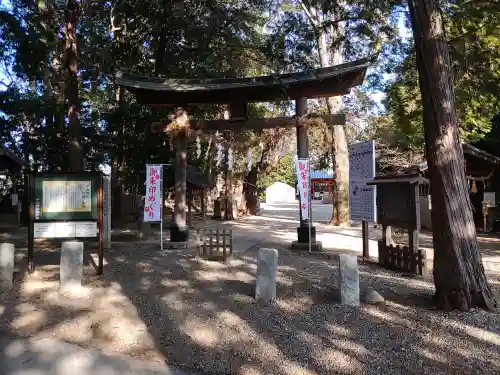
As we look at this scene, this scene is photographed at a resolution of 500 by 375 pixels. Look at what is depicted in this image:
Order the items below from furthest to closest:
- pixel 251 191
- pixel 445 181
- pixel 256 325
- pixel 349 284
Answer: pixel 251 191 < pixel 349 284 < pixel 445 181 < pixel 256 325

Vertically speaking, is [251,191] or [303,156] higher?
[303,156]

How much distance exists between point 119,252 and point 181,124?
3.68 metres

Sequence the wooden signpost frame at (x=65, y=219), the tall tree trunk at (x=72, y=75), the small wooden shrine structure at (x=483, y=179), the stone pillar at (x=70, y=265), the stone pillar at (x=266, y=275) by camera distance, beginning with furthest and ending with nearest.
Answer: the small wooden shrine structure at (x=483, y=179) → the tall tree trunk at (x=72, y=75) → the wooden signpost frame at (x=65, y=219) → the stone pillar at (x=70, y=265) → the stone pillar at (x=266, y=275)

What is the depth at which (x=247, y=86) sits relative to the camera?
11.2m

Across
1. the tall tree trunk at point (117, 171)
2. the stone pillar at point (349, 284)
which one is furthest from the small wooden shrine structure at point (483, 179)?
the tall tree trunk at point (117, 171)

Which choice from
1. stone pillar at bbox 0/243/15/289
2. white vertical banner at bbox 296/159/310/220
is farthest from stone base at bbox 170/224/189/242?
stone pillar at bbox 0/243/15/289

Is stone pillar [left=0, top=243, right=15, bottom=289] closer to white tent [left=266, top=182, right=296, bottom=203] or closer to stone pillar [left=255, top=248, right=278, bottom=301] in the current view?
stone pillar [left=255, top=248, right=278, bottom=301]

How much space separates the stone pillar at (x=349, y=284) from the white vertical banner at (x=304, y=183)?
5166 mm

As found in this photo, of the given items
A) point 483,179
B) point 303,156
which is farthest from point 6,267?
point 483,179

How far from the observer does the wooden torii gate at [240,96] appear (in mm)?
11023

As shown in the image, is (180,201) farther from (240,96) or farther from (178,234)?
(240,96)

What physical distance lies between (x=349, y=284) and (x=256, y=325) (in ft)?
4.80

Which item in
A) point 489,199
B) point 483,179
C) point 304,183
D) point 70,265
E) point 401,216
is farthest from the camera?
point 489,199

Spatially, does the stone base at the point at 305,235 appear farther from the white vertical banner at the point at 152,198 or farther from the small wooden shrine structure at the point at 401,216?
the white vertical banner at the point at 152,198
